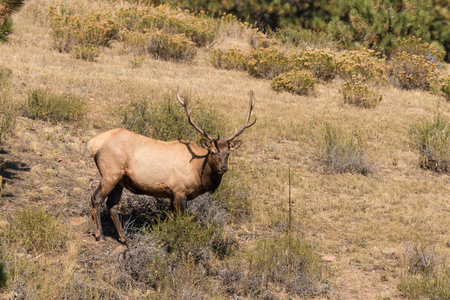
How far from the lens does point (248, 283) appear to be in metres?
6.83

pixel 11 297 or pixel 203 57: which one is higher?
pixel 11 297

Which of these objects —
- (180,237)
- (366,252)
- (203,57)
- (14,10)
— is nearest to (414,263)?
(366,252)

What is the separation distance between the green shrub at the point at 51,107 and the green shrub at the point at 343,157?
5.54 m

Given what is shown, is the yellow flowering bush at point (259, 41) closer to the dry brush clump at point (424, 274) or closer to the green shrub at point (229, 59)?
the green shrub at point (229, 59)

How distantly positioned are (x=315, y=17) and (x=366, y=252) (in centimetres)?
1741

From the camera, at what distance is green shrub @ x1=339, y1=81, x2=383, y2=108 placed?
51.9 feet

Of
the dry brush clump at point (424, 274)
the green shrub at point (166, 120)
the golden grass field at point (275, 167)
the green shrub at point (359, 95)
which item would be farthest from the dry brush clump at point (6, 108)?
the green shrub at point (359, 95)

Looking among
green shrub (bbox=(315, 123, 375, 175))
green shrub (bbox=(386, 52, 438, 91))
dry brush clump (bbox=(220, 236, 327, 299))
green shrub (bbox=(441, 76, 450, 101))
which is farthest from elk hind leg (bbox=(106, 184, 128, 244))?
green shrub (bbox=(386, 52, 438, 91))

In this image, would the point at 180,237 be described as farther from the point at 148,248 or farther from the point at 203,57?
the point at 203,57

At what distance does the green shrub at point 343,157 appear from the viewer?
37.2 ft

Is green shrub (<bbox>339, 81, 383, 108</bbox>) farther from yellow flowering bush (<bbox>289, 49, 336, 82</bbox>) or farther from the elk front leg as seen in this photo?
the elk front leg

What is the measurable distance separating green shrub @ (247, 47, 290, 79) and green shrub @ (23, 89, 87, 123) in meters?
7.83

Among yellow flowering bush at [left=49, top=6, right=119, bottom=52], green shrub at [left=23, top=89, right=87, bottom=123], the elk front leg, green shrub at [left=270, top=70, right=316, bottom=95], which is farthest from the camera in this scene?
yellow flowering bush at [left=49, top=6, right=119, bottom=52]

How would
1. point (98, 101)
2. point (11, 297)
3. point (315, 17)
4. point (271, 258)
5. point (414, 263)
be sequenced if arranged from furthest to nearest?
1. point (315, 17)
2. point (98, 101)
3. point (414, 263)
4. point (271, 258)
5. point (11, 297)
